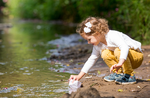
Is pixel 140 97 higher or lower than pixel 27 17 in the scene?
lower

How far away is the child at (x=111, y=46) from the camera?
10.1ft

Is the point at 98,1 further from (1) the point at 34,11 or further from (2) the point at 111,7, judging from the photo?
(1) the point at 34,11

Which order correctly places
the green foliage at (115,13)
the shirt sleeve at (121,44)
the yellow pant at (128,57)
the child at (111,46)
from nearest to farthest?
the shirt sleeve at (121,44), the child at (111,46), the yellow pant at (128,57), the green foliage at (115,13)

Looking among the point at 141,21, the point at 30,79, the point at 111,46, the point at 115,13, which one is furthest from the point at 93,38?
the point at 115,13

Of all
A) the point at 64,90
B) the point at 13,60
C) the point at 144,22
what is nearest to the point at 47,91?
the point at 64,90

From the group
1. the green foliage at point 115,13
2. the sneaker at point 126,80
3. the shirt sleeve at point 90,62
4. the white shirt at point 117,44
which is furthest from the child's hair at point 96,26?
the green foliage at point 115,13

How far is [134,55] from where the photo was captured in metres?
3.29

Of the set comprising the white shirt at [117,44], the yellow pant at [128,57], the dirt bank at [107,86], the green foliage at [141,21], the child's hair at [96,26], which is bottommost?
the dirt bank at [107,86]

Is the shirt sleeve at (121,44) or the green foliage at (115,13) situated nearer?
the shirt sleeve at (121,44)

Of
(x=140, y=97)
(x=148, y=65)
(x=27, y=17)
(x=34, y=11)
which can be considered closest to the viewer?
(x=140, y=97)

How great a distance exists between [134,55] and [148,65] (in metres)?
1.27

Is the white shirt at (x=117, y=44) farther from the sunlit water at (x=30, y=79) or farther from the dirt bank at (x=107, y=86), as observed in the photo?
the sunlit water at (x=30, y=79)

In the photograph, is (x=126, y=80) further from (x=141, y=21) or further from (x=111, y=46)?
(x=141, y=21)

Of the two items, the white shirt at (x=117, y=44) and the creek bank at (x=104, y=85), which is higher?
the white shirt at (x=117, y=44)
